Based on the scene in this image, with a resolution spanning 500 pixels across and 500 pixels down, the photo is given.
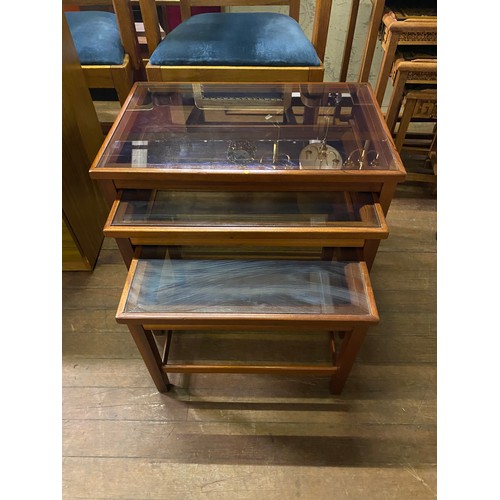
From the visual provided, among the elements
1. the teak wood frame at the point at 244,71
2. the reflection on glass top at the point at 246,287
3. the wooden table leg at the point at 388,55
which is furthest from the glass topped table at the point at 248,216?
the wooden table leg at the point at 388,55

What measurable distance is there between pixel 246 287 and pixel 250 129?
18.0 inches

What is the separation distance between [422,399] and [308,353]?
1.11ft

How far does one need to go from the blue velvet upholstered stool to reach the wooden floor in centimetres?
83

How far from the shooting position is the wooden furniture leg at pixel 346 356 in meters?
0.86

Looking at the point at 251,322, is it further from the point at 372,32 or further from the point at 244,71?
the point at 372,32

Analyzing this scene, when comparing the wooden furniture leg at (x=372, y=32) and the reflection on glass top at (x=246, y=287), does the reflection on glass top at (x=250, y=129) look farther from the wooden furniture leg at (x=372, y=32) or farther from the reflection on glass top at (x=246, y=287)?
the wooden furniture leg at (x=372, y=32)

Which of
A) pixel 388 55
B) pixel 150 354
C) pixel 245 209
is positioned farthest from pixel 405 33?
pixel 150 354

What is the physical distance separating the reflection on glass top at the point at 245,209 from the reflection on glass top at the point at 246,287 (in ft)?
0.39

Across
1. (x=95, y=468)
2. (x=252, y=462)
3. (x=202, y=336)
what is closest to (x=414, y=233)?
(x=202, y=336)

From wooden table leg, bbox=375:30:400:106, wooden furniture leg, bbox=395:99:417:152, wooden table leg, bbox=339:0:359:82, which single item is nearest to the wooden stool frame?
wooden furniture leg, bbox=395:99:417:152

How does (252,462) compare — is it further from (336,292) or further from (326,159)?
(326,159)

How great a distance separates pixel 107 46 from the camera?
1.40m

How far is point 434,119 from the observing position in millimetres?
1532

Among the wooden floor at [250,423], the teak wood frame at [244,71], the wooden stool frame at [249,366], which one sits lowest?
the wooden floor at [250,423]
